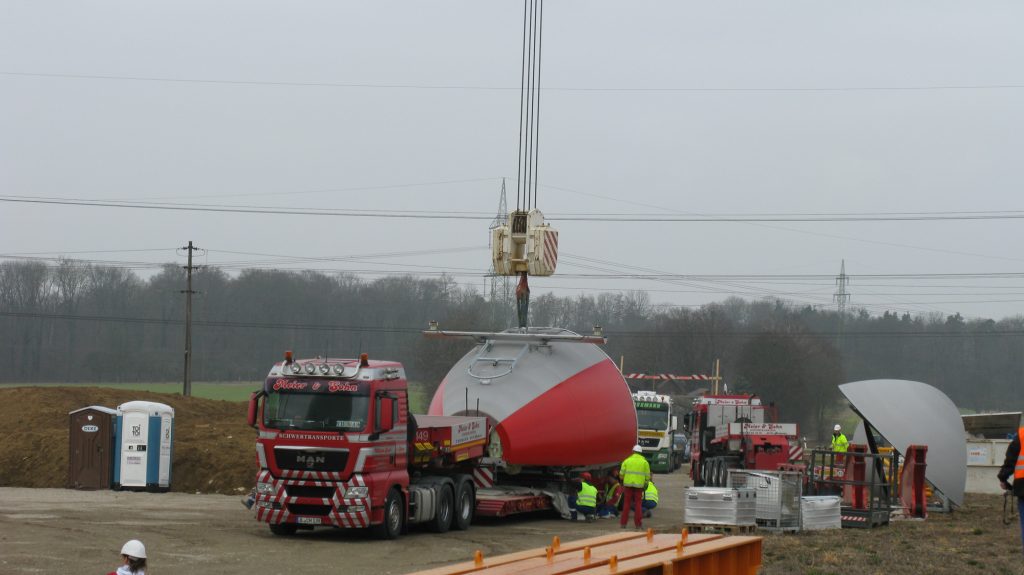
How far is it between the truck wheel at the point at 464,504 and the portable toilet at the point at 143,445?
9.34 meters

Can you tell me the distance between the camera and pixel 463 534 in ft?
63.8

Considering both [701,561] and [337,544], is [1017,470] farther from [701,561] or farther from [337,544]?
[337,544]

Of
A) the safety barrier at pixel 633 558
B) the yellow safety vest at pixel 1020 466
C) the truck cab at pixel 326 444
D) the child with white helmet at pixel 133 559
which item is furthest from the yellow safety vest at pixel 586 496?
the child with white helmet at pixel 133 559

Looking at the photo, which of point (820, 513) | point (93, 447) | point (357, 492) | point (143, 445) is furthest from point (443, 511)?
point (93, 447)

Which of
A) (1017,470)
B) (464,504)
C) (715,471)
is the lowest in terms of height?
(715,471)

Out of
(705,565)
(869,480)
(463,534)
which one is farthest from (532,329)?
(705,565)

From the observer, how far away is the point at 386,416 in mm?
17922

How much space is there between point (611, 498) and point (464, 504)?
497 centimetres

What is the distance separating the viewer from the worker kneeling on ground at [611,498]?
2383cm

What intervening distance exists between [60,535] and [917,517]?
15635mm

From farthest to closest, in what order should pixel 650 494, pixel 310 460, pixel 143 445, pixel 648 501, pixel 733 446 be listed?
1. pixel 733 446
2. pixel 143 445
3. pixel 650 494
4. pixel 648 501
5. pixel 310 460

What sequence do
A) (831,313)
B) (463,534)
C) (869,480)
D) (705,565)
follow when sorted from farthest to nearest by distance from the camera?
(831,313) < (869,480) < (463,534) < (705,565)

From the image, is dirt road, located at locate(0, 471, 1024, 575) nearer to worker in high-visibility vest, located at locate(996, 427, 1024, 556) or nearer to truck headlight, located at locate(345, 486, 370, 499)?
truck headlight, located at locate(345, 486, 370, 499)

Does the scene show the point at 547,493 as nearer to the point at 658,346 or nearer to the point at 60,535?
the point at 60,535
